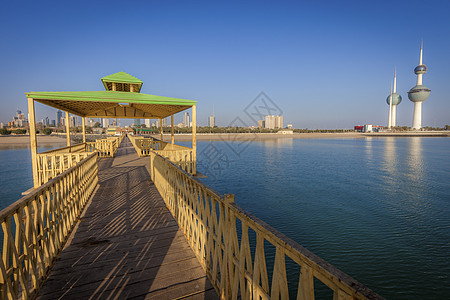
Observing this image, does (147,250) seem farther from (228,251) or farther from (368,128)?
(368,128)

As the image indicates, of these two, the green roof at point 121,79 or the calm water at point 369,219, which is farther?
the green roof at point 121,79

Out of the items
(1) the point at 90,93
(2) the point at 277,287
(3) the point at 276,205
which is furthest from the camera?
(3) the point at 276,205

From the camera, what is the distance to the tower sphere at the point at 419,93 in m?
140

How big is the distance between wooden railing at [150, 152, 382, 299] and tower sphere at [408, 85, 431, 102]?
187 meters

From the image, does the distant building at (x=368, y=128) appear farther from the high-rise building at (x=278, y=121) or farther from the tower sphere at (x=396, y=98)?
the high-rise building at (x=278, y=121)

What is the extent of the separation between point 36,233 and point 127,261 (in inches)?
45.8

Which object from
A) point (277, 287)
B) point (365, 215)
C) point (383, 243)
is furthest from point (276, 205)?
point (277, 287)

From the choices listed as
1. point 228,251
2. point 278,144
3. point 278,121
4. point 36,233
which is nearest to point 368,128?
point 278,121

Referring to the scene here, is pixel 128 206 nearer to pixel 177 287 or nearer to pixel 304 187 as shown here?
pixel 177 287

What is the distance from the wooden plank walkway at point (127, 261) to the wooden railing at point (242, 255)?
251mm

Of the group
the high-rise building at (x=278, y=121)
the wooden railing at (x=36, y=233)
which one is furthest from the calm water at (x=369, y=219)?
the high-rise building at (x=278, y=121)

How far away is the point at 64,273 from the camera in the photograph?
2.88 m

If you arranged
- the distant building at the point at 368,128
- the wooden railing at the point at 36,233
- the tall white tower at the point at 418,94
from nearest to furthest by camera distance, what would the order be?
the wooden railing at the point at 36,233
the tall white tower at the point at 418,94
the distant building at the point at 368,128

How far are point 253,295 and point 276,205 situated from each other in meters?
9.67
